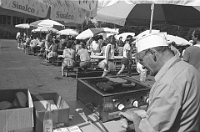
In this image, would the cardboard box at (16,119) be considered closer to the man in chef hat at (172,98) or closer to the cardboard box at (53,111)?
the cardboard box at (53,111)

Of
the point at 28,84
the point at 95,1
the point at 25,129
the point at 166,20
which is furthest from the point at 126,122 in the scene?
the point at 28,84

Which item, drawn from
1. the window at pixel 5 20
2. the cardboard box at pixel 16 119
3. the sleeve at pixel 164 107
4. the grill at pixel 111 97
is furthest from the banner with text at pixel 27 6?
the window at pixel 5 20

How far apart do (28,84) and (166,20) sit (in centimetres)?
478

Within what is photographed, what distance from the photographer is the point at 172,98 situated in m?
1.05

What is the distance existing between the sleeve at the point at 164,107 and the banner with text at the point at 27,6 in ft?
5.80

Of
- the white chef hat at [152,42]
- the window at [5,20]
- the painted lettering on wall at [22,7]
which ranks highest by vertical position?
the window at [5,20]

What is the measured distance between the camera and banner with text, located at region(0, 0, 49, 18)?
6.44 ft

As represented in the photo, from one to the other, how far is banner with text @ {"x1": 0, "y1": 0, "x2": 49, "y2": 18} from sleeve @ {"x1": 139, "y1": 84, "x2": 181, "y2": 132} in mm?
1768

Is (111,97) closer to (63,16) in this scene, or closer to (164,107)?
(164,107)

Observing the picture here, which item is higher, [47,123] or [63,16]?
[63,16]

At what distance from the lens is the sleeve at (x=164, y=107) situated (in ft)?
3.43

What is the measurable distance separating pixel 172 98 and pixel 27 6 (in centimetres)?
188

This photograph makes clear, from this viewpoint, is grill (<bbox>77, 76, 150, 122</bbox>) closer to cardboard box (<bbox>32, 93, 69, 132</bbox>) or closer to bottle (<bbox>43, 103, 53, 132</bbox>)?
cardboard box (<bbox>32, 93, 69, 132</bbox>)

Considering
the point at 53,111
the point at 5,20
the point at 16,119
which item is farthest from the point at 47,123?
the point at 5,20
